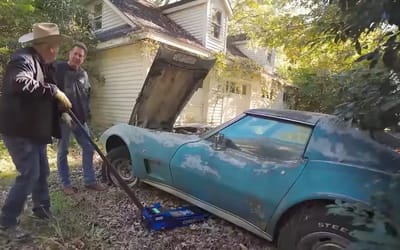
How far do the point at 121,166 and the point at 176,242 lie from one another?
1.83 metres

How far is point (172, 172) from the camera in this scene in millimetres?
3738

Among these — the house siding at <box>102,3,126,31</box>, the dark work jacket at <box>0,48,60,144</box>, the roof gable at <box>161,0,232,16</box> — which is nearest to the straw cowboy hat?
the dark work jacket at <box>0,48,60,144</box>

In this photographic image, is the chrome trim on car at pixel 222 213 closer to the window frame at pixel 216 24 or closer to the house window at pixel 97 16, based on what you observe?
the window frame at pixel 216 24

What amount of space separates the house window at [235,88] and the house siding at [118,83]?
4381 millimetres

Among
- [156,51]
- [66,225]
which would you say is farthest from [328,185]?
[156,51]

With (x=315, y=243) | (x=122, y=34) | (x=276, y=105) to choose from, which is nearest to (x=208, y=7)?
(x=122, y=34)

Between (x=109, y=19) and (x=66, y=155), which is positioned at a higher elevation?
(x=109, y=19)

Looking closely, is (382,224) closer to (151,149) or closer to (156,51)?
(151,149)

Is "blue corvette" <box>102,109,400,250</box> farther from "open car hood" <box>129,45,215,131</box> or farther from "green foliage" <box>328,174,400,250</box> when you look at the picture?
"open car hood" <box>129,45,215,131</box>

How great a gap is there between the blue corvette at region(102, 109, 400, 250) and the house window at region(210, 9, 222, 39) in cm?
1051

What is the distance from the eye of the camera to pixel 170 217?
339 cm

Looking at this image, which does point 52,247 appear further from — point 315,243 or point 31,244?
point 315,243

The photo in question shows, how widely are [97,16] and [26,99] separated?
11.3 m

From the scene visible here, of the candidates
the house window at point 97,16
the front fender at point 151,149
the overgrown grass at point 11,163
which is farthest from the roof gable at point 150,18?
the front fender at point 151,149
